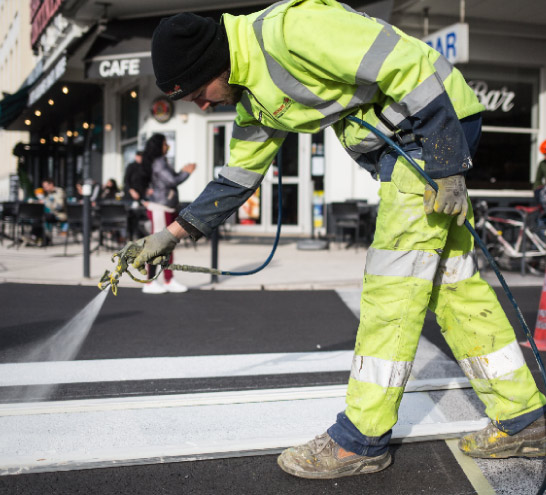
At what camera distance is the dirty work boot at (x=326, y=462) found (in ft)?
7.27

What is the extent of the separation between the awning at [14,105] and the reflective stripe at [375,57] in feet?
66.6

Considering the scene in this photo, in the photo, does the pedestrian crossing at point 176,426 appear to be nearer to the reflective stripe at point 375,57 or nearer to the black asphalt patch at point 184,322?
the black asphalt patch at point 184,322

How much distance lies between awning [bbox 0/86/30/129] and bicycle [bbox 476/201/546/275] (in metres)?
16.7

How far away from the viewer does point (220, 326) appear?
5039 mm

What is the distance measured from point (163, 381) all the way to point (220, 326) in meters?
1.63

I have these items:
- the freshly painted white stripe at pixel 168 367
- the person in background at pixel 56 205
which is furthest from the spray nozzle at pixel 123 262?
the person in background at pixel 56 205

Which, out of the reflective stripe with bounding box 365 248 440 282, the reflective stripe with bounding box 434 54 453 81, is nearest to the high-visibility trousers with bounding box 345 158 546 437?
the reflective stripe with bounding box 365 248 440 282

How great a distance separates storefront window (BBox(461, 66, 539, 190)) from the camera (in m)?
13.2

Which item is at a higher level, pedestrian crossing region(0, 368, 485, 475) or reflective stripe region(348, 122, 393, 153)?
reflective stripe region(348, 122, 393, 153)

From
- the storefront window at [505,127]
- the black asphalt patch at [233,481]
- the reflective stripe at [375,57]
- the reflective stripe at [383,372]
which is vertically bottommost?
the black asphalt patch at [233,481]

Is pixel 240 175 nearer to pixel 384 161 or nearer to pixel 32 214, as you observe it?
pixel 384 161

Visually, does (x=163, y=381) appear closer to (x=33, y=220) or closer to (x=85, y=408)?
(x=85, y=408)

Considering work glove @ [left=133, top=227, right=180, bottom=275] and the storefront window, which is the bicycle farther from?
work glove @ [left=133, top=227, right=180, bottom=275]

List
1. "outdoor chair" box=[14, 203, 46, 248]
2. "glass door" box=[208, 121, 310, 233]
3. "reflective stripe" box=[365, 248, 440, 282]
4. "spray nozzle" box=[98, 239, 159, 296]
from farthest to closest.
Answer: "glass door" box=[208, 121, 310, 233] → "outdoor chair" box=[14, 203, 46, 248] → "spray nozzle" box=[98, 239, 159, 296] → "reflective stripe" box=[365, 248, 440, 282]
